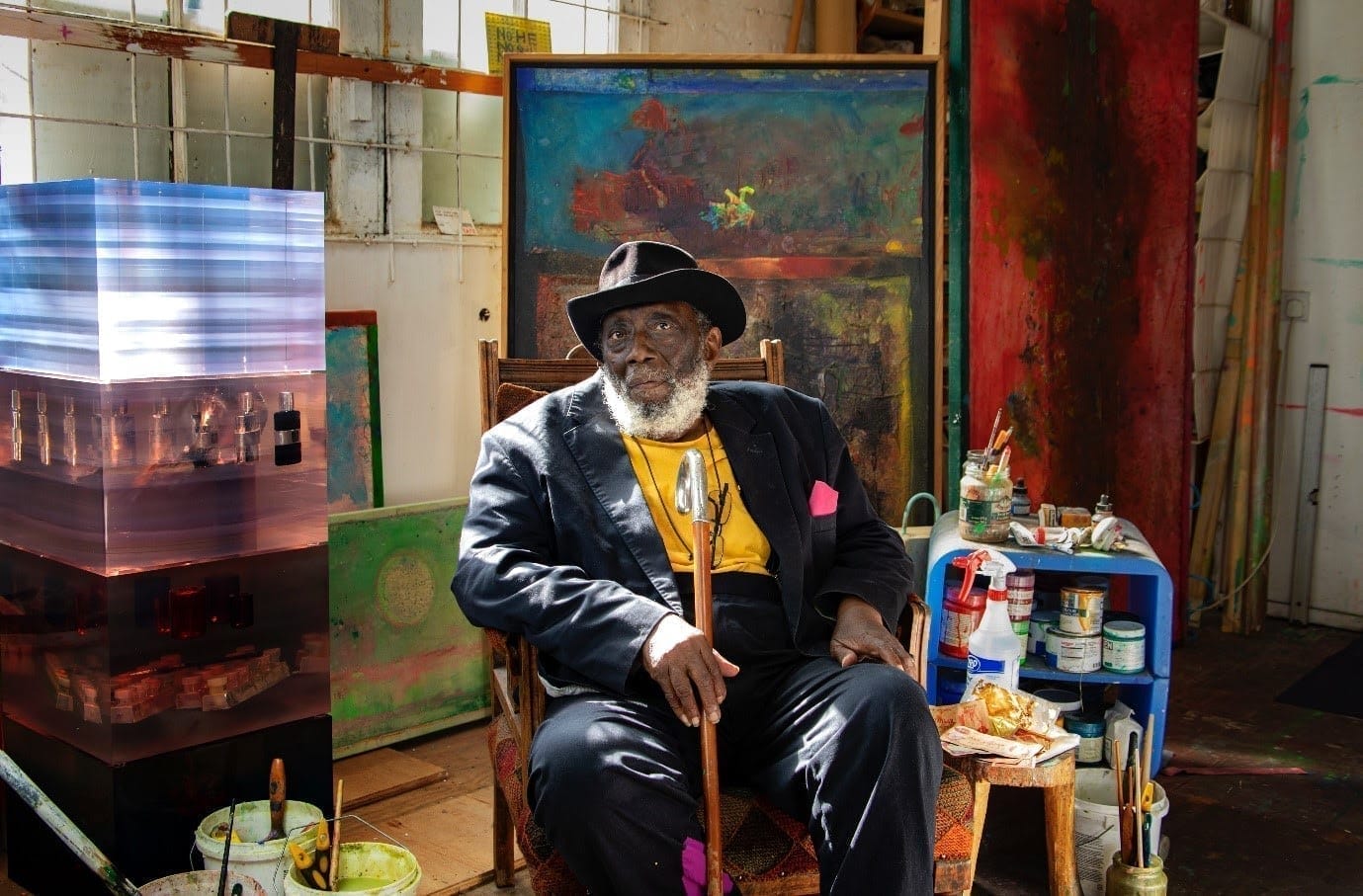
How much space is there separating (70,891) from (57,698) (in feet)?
1.34

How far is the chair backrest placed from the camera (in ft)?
10.0

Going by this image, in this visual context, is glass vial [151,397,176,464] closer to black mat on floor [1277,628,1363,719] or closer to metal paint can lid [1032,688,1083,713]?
metal paint can lid [1032,688,1083,713]

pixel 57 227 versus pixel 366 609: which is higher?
pixel 57 227

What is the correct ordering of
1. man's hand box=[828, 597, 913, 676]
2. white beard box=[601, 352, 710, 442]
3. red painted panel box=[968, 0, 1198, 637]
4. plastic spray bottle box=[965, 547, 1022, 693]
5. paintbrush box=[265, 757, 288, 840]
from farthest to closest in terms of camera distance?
red painted panel box=[968, 0, 1198, 637]
plastic spray bottle box=[965, 547, 1022, 693]
white beard box=[601, 352, 710, 442]
paintbrush box=[265, 757, 288, 840]
man's hand box=[828, 597, 913, 676]

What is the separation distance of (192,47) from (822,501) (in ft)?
6.23

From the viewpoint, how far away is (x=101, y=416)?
248 centimetres

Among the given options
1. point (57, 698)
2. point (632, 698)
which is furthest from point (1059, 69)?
point (57, 698)

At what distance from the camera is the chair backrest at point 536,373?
3.06 metres

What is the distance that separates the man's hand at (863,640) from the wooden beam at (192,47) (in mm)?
2036

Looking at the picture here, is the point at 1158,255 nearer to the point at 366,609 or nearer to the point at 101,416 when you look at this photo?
the point at 366,609

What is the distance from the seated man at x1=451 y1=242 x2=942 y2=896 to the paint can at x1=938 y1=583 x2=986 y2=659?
659 millimetres

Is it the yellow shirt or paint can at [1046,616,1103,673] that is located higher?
the yellow shirt

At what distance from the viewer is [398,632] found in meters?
3.81

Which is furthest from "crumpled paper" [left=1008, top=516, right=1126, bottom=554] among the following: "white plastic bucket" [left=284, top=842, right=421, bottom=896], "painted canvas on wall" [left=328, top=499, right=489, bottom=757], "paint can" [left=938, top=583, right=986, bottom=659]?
"white plastic bucket" [left=284, top=842, right=421, bottom=896]
